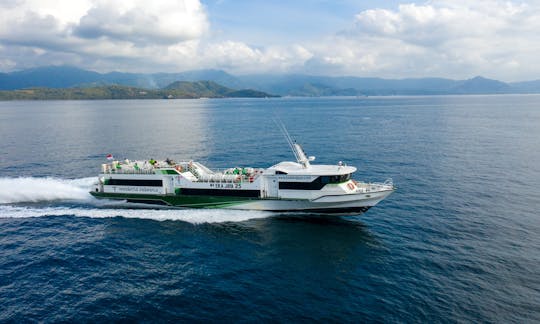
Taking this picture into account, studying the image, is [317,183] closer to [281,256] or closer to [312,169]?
[312,169]

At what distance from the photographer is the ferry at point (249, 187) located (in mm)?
32938

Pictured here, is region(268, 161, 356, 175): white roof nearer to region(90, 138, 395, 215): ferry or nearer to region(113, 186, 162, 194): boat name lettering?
region(90, 138, 395, 215): ferry

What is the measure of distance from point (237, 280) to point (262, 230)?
8.44m

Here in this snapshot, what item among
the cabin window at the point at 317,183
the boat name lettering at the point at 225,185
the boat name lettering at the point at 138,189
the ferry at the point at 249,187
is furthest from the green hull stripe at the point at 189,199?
the cabin window at the point at 317,183

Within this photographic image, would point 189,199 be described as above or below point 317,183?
below

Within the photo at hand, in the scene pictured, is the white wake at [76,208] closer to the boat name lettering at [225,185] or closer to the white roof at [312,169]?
the boat name lettering at [225,185]

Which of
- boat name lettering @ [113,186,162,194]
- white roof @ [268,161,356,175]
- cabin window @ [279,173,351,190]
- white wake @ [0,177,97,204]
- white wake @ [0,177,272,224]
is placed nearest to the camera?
cabin window @ [279,173,351,190]

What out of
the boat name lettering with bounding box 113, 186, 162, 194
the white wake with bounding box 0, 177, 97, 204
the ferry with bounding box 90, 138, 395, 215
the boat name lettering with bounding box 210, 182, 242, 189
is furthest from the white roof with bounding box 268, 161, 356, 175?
the white wake with bounding box 0, 177, 97, 204

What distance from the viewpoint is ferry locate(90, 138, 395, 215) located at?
32938 mm

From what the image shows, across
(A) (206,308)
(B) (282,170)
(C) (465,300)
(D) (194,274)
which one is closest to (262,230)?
(B) (282,170)

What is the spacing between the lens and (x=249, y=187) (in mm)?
34594

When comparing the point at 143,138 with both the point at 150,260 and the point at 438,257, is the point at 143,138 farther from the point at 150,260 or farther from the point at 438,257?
the point at 438,257

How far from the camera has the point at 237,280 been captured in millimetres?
22922

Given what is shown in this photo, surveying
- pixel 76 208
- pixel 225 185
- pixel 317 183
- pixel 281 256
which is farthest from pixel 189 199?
pixel 281 256
